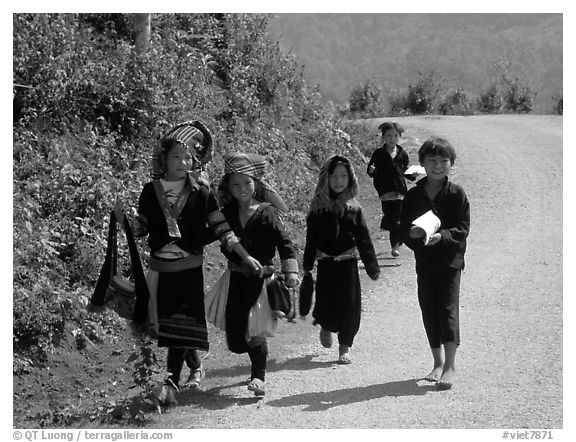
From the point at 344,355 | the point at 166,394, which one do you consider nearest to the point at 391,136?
the point at 344,355

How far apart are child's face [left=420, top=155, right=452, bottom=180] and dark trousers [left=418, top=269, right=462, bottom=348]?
0.77m

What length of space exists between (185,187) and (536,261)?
6.33m

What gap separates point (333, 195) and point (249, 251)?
1.18m

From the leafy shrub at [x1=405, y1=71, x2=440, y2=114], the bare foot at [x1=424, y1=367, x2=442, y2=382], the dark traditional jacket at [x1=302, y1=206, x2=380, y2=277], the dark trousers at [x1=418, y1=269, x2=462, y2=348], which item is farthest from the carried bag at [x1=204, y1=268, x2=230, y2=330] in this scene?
the leafy shrub at [x1=405, y1=71, x2=440, y2=114]

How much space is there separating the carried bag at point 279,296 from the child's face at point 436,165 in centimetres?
145

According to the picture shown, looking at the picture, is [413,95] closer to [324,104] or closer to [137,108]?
[324,104]

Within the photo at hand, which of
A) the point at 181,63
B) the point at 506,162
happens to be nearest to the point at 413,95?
the point at 506,162

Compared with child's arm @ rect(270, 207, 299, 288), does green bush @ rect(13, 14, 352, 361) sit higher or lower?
higher

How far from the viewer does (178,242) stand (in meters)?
7.24

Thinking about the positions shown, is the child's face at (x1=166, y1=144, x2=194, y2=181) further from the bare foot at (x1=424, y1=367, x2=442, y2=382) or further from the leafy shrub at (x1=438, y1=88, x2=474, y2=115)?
the leafy shrub at (x1=438, y1=88, x2=474, y2=115)

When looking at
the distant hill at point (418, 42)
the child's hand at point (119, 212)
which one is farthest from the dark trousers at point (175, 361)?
the distant hill at point (418, 42)

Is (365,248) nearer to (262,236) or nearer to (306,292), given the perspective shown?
(306,292)

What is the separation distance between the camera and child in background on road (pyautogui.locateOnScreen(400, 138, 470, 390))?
757 centimetres

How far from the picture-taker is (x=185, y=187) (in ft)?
24.0
